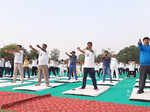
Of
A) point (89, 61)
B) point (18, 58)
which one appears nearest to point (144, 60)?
point (89, 61)

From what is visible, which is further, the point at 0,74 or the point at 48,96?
the point at 0,74

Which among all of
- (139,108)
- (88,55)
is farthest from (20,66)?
(139,108)

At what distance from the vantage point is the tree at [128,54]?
62.6m

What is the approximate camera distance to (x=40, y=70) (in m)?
7.87

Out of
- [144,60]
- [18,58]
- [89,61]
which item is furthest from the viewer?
[18,58]

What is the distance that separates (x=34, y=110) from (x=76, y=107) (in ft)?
3.18

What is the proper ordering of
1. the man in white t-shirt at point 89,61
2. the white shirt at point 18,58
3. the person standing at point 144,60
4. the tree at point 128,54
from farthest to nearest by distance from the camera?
the tree at point 128,54 → the white shirt at point 18,58 → the man in white t-shirt at point 89,61 → the person standing at point 144,60

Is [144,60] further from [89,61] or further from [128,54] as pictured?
[128,54]

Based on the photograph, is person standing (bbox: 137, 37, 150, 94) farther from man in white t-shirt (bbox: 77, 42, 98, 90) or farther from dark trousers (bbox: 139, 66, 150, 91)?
man in white t-shirt (bbox: 77, 42, 98, 90)

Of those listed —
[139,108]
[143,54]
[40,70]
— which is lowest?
[139,108]

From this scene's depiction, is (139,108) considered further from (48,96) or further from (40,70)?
(40,70)

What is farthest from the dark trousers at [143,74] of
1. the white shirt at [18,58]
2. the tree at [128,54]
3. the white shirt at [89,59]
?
the tree at [128,54]

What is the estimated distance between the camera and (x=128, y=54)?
211 feet

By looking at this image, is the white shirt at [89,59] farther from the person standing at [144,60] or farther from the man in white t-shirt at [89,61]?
the person standing at [144,60]
